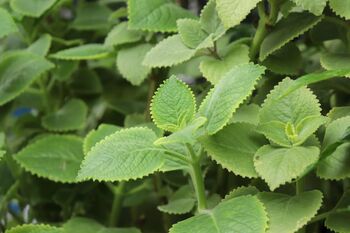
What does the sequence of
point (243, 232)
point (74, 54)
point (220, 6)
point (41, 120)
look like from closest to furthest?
point (243, 232) → point (220, 6) → point (74, 54) → point (41, 120)

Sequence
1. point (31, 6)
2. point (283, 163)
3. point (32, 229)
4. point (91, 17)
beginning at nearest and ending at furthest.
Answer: point (283, 163) → point (32, 229) → point (31, 6) → point (91, 17)

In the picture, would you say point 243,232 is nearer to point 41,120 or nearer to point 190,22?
point 190,22

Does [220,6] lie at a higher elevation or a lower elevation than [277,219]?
higher

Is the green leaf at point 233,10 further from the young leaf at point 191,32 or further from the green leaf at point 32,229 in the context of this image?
A: the green leaf at point 32,229

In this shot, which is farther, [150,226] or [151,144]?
[150,226]

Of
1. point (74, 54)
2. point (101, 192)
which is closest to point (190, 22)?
point (74, 54)

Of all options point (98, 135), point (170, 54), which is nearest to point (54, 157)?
point (98, 135)

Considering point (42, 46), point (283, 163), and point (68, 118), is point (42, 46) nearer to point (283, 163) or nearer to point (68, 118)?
point (68, 118)
